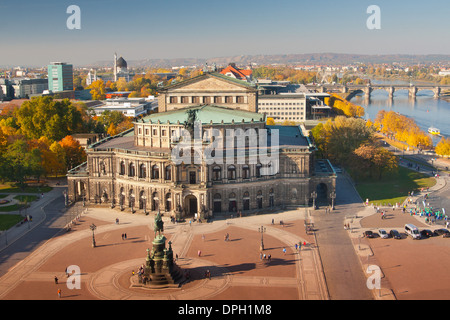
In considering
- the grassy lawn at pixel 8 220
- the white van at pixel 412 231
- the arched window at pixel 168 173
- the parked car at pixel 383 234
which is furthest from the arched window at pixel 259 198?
the grassy lawn at pixel 8 220

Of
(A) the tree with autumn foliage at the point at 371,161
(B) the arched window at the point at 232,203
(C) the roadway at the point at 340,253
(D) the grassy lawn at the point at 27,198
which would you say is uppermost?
(A) the tree with autumn foliage at the point at 371,161

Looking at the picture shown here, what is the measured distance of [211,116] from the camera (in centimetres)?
8606

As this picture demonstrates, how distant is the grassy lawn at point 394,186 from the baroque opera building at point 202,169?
10.8 metres

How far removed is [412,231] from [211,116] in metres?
38.9

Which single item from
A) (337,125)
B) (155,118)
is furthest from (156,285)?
(337,125)

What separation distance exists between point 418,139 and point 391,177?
42.0 m

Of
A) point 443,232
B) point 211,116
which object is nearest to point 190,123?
point 211,116

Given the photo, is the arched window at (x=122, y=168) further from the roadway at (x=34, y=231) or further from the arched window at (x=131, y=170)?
the roadway at (x=34, y=231)

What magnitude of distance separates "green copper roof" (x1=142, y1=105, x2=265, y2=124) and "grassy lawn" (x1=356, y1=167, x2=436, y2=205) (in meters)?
27.2

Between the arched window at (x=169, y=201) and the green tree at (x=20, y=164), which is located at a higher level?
the green tree at (x=20, y=164)

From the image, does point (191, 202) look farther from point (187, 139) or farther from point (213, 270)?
point (213, 270)

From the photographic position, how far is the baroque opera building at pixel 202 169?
257 feet
